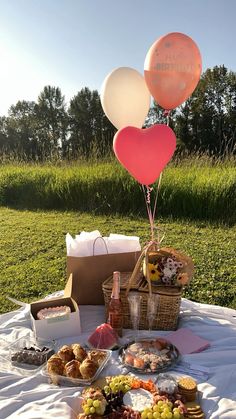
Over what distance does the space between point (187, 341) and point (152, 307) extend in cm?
24

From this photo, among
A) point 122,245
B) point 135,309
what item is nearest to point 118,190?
point 122,245

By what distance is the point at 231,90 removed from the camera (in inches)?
894

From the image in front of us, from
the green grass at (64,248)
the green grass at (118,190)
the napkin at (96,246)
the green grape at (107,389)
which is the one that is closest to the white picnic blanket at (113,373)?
the green grape at (107,389)

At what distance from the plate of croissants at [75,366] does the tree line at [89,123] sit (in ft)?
16.0

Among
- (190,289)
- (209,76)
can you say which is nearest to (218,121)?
(209,76)

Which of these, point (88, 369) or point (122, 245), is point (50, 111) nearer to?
point (122, 245)

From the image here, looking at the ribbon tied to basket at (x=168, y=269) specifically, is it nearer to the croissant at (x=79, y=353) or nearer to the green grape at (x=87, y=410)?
the croissant at (x=79, y=353)

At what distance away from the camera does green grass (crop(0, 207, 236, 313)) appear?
367 centimetres

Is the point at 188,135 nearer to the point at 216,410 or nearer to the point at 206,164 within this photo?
the point at 206,164

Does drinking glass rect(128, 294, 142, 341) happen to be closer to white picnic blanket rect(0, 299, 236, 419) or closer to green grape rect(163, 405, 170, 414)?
white picnic blanket rect(0, 299, 236, 419)

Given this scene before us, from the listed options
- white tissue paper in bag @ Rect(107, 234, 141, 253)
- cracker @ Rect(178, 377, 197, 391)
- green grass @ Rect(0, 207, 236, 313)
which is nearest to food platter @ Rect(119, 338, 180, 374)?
cracker @ Rect(178, 377, 197, 391)

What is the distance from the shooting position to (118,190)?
6.75m

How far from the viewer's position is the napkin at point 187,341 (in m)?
1.90

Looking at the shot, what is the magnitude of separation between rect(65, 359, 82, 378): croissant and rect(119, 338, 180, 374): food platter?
0.72 ft
